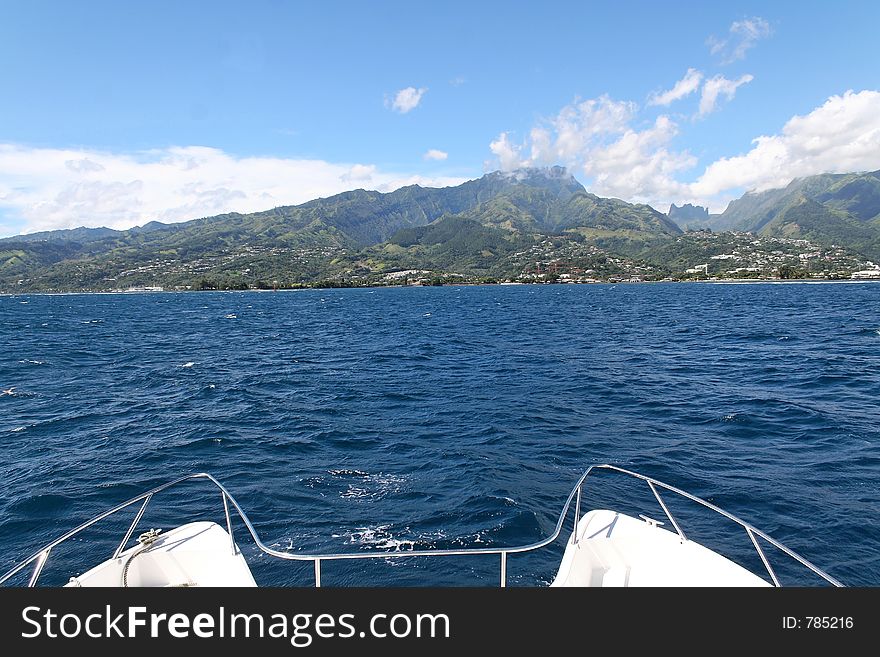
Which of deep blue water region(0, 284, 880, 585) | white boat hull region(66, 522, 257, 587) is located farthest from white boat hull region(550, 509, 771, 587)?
white boat hull region(66, 522, 257, 587)

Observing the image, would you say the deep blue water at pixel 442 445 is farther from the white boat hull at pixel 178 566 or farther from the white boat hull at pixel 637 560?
the white boat hull at pixel 178 566

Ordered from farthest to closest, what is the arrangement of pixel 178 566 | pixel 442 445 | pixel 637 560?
1. pixel 442 445
2. pixel 637 560
3. pixel 178 566

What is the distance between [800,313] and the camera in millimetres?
90312

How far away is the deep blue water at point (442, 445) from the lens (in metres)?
15.0

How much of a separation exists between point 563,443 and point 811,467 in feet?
33.9

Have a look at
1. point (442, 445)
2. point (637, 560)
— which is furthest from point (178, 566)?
point (442, 445)

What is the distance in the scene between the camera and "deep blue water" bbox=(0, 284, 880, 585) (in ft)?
49.2

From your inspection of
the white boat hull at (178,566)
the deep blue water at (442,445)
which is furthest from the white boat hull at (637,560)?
the white boat hull at (178,566)

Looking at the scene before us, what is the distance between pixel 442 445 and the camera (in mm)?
23484

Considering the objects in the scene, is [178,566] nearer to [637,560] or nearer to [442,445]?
[637,560]

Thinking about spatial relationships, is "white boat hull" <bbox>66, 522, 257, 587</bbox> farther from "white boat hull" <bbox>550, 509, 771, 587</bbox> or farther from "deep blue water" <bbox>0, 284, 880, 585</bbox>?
"white boat hull" <bbox>550, 509, 771, 587</bbox>
